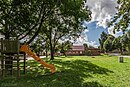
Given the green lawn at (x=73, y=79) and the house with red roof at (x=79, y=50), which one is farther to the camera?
the house with red roof at (x=79, y=50)

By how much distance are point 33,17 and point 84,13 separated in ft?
19.4

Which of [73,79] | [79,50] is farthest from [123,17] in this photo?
[79,50]

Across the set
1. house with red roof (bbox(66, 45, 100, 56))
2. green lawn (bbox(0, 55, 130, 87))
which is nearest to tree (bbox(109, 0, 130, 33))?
green lawn (bbox(0, 55, 130, 87))

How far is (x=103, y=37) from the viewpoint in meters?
147

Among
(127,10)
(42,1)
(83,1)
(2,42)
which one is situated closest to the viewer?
(127,10)

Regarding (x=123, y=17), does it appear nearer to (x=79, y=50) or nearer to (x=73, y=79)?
(x=73, y=79)

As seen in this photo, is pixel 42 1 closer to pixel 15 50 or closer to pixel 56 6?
pixel 56 6

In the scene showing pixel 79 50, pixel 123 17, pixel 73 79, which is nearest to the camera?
pixel 123 17

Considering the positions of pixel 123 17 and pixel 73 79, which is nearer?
pixel 123 17

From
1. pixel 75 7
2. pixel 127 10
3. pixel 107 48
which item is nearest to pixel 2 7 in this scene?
pixel 75 7

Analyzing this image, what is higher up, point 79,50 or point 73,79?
point 79,50

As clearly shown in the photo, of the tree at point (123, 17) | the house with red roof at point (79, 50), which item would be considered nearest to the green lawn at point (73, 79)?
the tree at point (123, 17)

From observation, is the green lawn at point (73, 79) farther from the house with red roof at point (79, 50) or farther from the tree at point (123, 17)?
the house with red roof at point (79, 50)

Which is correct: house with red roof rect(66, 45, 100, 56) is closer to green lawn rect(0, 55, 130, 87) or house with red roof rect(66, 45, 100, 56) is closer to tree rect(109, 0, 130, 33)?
green lawn rect(0, 55, 130, 87)
